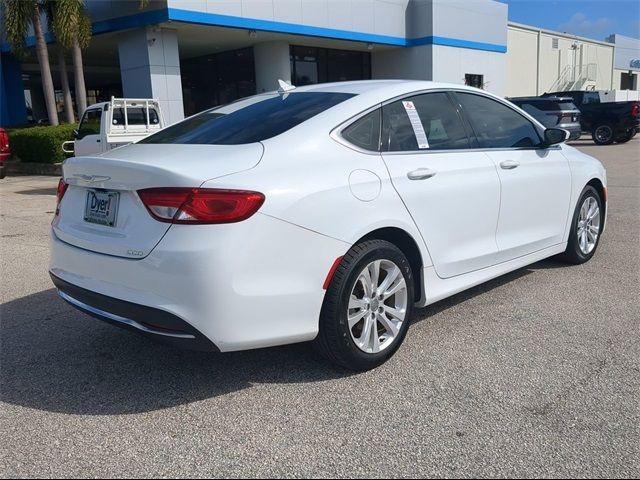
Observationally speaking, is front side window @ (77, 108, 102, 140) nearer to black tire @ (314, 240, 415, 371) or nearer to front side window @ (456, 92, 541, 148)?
front side window @ (456, 92, 541, 148)

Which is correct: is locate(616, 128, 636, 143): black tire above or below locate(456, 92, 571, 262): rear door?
below

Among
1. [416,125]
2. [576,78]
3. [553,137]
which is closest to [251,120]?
[416,125]

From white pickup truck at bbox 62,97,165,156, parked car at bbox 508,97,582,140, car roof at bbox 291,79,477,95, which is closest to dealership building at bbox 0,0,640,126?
white pickup truck at bbox 62,97,165,156

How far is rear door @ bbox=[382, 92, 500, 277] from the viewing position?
3.76 meters

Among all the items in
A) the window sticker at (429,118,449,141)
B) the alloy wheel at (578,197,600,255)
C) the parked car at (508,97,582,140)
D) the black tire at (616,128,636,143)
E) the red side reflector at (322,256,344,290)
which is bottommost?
the black tire at (616,128,636,143)

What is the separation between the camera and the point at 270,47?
22.7m

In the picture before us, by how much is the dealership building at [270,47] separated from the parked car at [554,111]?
6360 millimetres

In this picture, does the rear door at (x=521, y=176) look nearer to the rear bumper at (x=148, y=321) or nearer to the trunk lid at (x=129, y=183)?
the trunk lid at (x=129, y=183)

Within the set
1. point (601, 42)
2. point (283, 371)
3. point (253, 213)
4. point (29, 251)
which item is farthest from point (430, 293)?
point (601, 42)

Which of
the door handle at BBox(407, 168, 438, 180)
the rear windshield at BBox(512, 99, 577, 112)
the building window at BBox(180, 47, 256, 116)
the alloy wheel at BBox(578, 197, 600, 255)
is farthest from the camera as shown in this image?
the building window at BBox(180, 47, 256, 116)

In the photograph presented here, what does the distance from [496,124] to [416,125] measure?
1.01 m

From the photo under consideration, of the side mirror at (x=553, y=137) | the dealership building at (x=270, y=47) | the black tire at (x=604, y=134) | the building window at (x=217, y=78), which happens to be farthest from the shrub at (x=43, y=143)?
the black tire at (x=604, y=134)

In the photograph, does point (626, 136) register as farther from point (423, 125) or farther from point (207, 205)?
point (207, 205)

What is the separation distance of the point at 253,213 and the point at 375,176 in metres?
0.89
